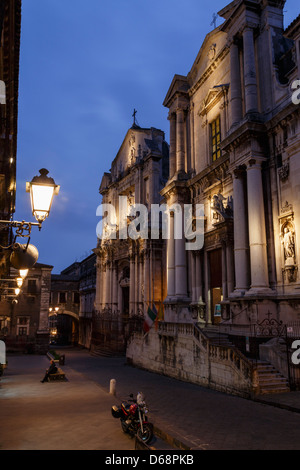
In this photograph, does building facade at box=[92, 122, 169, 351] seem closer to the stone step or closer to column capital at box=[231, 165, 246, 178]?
column capital at box=[231, 165, 246, 178]

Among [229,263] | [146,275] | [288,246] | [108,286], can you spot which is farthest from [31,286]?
[288,246]

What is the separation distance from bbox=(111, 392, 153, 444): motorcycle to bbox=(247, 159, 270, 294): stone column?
930 centimetres

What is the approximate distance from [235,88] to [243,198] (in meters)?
6.22

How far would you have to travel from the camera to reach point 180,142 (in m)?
28.7

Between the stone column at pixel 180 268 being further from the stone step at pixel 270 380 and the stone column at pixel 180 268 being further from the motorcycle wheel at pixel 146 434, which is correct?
the motorcycle wheel at pixel 146 434

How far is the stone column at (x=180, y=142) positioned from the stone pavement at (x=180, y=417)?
51.3ft

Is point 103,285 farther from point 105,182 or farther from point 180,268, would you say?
point 180,268

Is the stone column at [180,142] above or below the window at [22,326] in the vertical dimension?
above

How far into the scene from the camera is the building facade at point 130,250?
3491cm

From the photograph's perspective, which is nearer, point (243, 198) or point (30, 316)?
point (243, 198)

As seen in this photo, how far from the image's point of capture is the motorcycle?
898 centimetres

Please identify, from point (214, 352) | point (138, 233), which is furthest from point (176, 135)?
point (214, 352)

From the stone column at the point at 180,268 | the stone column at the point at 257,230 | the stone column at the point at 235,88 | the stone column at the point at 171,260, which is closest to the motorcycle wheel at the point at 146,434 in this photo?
the stone column at the point at 257,230
